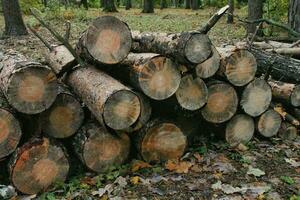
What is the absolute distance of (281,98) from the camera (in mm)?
5934

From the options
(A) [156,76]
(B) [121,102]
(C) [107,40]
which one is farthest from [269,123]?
(C) [107,40]

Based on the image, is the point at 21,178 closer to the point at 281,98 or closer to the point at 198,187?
the point at 198,187

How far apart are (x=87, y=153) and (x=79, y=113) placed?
1.64 feet

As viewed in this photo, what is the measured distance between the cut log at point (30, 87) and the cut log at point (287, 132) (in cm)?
334

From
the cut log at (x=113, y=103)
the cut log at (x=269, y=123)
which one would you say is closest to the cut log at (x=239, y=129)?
the cut log at (x=269, y=123)

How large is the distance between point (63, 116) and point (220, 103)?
6.68 ft

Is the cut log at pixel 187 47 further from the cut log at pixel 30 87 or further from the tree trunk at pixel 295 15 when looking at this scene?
the tree trunk at pixel 295 15

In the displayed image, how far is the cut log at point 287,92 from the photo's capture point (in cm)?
581

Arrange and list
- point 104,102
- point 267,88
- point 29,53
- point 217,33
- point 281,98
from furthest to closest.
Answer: point 217,33
point 29,53
point 281,98
point 267,88
point 104,102

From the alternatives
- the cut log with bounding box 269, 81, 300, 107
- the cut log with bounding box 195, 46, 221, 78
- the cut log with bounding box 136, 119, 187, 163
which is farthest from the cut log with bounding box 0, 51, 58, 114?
the cut log with bounding box 269, 81, 300, 107

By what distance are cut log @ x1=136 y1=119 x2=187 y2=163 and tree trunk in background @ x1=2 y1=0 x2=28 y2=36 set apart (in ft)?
28.5

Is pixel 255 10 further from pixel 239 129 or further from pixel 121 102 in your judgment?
pixel 121 102

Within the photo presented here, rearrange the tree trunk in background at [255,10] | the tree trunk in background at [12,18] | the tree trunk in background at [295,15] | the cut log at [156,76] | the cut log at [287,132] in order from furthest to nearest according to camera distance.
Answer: the tree trunk in background at [255,10] → the tree trunk in background at [12,18] → the tree trunk in background at [295,15] → the cut log at [287,132] → the cut log at [156,76]

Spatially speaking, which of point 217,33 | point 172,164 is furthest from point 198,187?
point 217,33
